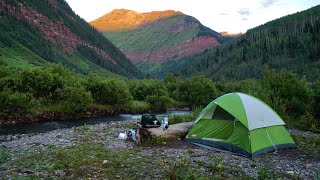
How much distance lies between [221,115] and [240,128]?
2.22 m

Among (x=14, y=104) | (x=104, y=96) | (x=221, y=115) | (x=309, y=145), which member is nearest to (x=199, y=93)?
(x=104, y=96)

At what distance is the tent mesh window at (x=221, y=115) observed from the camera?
20.1 m

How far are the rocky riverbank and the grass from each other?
0.53m

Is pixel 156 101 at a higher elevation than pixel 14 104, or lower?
lower

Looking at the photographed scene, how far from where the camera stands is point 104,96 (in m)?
61.2

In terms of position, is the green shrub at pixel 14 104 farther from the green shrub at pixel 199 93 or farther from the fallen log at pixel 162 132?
the green shrub at pixel 199 93

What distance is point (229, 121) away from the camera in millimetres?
19828

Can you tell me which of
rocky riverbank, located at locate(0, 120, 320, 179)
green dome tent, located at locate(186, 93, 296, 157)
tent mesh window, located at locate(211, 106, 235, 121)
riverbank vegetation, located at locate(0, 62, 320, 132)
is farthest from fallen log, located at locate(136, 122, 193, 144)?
riverbank vegetation, located at locate(0, 62, 320, 132)

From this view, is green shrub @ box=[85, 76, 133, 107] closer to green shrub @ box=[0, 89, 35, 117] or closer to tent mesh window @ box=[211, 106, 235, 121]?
green shrub @ box=[0, 89, 35, 117]

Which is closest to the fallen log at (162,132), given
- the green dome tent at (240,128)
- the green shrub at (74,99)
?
the green dome tent at (240,128)

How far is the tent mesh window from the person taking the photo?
20131 mm

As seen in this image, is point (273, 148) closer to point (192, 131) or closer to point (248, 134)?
point (248, 134)

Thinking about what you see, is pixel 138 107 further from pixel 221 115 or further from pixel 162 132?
pixel 221 115

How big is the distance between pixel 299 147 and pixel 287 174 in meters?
6.81
